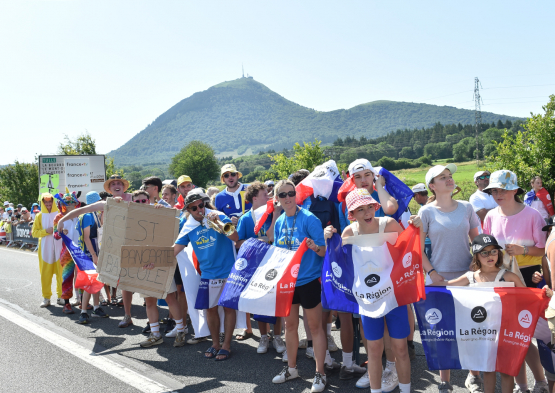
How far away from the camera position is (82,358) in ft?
18.7

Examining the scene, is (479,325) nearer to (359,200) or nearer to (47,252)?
(359,200)

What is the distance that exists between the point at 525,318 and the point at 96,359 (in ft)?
16.4

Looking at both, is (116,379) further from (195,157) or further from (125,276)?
(195,157)

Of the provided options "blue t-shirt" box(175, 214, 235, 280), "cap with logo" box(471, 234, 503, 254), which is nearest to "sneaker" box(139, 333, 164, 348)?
"blue t-shirt" box(175, 214, 235, 280)

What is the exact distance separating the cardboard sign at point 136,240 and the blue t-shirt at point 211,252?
69cm

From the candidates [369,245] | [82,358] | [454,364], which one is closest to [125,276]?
[82,358]

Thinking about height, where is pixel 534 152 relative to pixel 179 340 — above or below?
above

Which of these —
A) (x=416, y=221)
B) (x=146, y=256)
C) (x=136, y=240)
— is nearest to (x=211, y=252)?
(x=146, y=256)

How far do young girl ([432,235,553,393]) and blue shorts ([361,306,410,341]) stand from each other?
69 cm

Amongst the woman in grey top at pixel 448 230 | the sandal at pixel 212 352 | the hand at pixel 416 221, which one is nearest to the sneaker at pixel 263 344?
the sandal at pixel 212 352

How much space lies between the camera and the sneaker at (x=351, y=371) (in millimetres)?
4689

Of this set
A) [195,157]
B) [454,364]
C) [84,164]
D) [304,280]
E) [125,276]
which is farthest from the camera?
[195,157]

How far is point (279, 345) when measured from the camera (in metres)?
5.67

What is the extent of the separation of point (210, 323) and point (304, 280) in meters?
1.79
